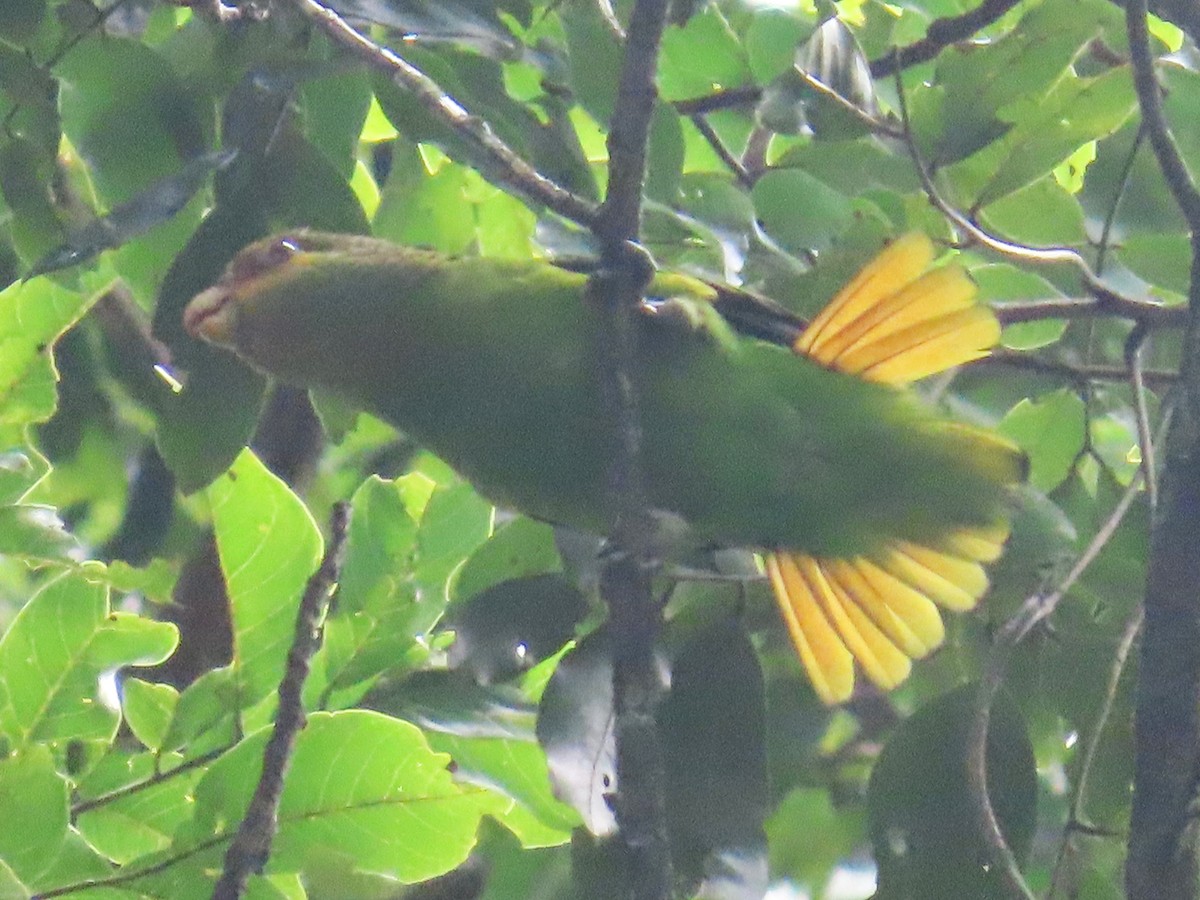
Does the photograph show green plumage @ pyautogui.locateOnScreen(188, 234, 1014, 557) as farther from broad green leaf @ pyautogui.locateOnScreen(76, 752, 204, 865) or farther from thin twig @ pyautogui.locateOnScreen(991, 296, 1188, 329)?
broad green leaf @ pyautogui.locateOnScreen(76, 752, 204, 865)

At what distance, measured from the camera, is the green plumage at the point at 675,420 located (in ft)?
6.19

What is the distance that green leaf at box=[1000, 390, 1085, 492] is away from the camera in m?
2.18

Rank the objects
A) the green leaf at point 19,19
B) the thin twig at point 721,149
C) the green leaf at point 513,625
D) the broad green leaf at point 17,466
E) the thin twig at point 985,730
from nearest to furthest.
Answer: the thin twig at point 985,730, the green leaf at point 19,19, the green leaf at point 513,625, the broad green leaf at point 17,466, the thin twig at point 721,149

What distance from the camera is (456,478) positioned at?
2205mm

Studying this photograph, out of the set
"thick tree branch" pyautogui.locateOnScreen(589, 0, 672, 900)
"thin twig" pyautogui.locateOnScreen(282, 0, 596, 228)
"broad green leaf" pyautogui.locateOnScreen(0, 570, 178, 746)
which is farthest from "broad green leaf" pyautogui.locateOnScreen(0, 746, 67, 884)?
"thin twig" pyautogui.locateOnScreen(282, 0, 596, 228)

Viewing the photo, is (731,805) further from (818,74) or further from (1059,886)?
(818,74)

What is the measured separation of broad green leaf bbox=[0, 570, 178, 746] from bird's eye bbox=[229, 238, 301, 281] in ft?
1.54

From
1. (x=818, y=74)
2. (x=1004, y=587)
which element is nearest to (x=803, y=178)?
(x=818, y=74)

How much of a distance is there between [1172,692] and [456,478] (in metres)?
1.01

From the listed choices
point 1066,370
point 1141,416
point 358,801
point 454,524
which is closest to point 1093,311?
point 1066,370

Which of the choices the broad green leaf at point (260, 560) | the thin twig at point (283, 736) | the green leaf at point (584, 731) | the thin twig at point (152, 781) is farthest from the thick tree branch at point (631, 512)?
the thin twig at point (152, 781)

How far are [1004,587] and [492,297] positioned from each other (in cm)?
72

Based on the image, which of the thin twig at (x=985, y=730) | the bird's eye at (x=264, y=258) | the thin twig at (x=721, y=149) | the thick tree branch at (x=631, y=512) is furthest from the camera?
the thin twig at (x=721, y=149)

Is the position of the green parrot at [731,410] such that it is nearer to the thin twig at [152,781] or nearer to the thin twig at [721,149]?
the thin twig at [721,149]
